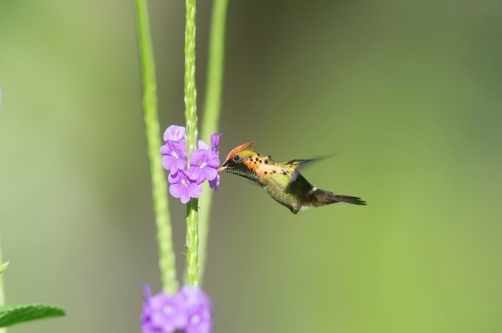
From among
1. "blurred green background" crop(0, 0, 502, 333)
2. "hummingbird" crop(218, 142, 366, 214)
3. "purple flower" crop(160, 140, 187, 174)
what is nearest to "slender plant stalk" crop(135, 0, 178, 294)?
"purple flower" crop(160, 140, 187, 174)

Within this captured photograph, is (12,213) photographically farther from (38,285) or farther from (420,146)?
(420,146)

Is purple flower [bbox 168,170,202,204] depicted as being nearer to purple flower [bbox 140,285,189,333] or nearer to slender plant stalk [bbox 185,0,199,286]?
slender plant stalk [bbox 185,0,199,286]

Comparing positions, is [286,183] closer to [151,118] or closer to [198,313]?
[151,118]

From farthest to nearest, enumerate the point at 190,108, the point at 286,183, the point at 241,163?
the point at 286,183 → the point at 241,163 → the point at 190,108

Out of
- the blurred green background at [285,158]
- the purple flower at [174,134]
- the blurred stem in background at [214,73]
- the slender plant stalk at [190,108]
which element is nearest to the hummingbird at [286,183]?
the blurred stem in background at [214,73]

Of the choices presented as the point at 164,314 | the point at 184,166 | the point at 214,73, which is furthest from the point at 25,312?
the point at 214,73

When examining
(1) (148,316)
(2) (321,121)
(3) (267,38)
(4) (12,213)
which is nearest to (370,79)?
(2) (321,121)
